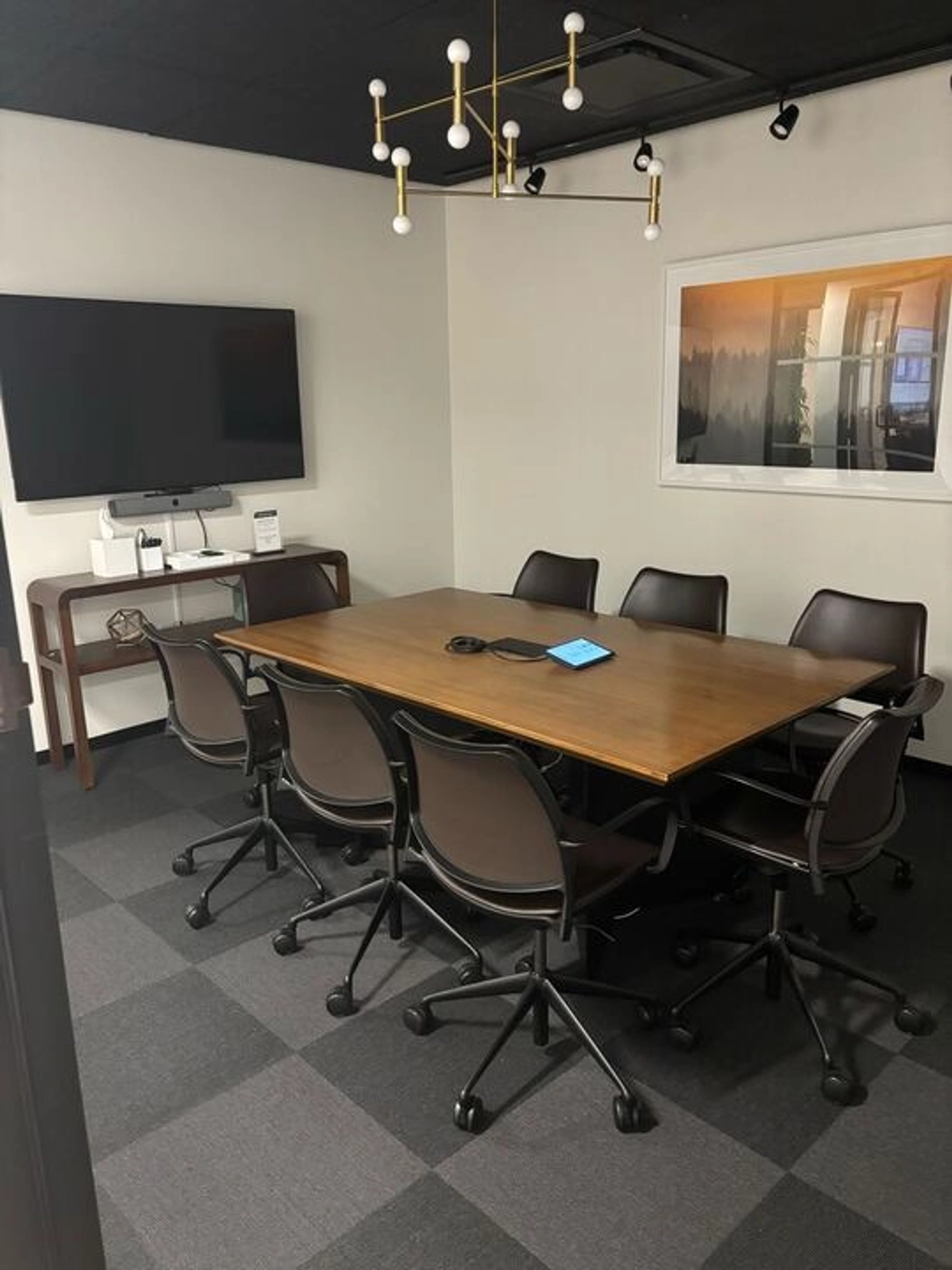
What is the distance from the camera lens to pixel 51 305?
3.97 metres

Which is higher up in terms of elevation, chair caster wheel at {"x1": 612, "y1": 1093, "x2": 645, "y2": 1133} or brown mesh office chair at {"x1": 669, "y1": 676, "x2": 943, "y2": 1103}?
brown mesh office chair at {"x1": 669, "y1": 676, "x2": 943, "y2": 1103}

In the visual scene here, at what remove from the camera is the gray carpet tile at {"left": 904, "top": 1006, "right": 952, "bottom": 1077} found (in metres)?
2.27

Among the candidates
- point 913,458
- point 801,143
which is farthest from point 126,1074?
point 801,143

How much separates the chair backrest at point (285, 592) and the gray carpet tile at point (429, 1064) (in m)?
1.88

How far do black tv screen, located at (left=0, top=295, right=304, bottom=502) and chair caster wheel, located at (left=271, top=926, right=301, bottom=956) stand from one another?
237cm

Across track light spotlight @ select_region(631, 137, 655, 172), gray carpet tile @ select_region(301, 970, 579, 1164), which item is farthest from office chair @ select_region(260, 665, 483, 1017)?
track light spotlight @ select_region(631, 137, 655, 172)

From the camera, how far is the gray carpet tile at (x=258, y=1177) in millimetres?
1823

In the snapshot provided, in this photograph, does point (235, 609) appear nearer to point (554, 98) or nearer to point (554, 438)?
point (554, 438)

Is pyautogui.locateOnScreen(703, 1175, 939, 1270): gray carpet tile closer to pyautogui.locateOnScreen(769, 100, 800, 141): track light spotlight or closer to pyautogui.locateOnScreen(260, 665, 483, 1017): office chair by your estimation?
pyautogui.locateOnScreen(260, 665, 483, 1017): office chair

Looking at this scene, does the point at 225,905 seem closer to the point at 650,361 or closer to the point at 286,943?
the point at 286,943

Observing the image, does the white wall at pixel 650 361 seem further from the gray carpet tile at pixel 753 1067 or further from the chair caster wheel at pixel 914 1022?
the gray carpet tile at pixel 753 1067

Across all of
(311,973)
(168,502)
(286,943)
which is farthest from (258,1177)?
(168,502)

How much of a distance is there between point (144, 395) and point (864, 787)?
141 inches

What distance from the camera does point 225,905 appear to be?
3098 millimetres
